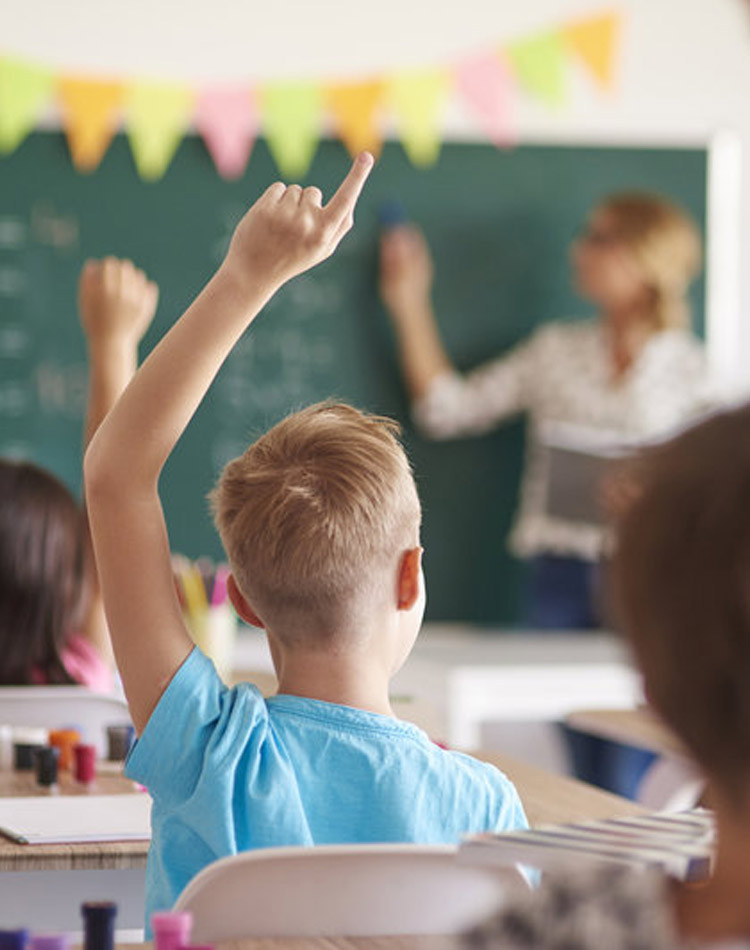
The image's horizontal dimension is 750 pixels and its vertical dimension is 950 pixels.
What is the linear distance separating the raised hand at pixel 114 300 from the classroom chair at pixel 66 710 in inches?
21.1

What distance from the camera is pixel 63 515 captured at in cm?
253

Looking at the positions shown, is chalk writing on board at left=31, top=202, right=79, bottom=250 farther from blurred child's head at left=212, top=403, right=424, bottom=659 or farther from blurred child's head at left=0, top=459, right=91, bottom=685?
blurred child's head at left=212, top=403, right=424, bottom=659

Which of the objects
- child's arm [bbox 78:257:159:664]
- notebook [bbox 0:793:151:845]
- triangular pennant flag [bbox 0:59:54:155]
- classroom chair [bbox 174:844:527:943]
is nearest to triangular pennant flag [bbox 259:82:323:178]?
triangular pennant flag [bbox 0:59:54:155]

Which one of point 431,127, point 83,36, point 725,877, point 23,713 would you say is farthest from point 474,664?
point 725,877

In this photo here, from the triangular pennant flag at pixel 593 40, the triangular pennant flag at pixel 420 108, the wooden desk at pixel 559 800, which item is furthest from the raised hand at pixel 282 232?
the triangular pennant flag at pixel 593 40

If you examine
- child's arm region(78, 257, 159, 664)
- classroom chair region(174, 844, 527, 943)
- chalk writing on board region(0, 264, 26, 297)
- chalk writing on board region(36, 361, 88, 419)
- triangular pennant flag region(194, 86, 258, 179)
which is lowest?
classroom chair region(174, 844, 527, 943)

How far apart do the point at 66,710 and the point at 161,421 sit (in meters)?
1.06

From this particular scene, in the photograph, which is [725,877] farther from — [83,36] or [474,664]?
[83,36]

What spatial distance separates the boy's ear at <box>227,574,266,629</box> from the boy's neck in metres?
0.05

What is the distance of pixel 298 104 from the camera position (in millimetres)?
4859

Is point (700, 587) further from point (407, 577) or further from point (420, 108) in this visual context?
point (420, 108)

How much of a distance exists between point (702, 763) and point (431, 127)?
443 centimetres

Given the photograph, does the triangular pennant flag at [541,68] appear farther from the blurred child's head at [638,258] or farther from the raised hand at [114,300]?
the raised hand at [114,300]

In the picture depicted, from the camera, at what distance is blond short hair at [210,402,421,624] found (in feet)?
4.63
